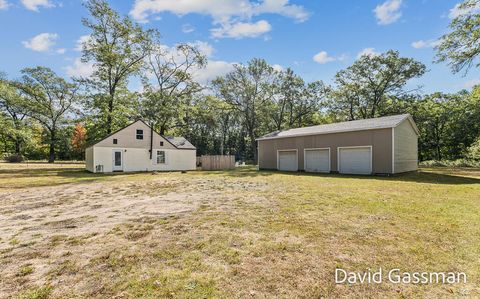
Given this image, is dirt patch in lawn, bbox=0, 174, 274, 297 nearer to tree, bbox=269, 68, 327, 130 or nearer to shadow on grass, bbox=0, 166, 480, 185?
shadow on grass, bbox=0, 166, 480, 185

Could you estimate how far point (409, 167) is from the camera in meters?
17.5

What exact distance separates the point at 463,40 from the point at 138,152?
25.3 meters

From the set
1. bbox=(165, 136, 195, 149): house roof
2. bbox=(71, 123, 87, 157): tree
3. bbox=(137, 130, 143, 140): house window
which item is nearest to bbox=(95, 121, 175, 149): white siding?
bbox=(137, 130, 143, 140): house window

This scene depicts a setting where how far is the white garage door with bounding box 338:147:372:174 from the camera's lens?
15.9 metres

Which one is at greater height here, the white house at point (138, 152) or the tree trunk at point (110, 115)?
the tree trunk at point (110, 115)

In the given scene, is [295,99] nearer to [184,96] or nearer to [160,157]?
[184,96]

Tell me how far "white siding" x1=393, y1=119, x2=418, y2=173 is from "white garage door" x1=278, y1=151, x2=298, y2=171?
7211 mm

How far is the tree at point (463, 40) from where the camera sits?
14.4 metres

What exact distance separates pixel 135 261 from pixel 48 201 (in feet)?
21.2

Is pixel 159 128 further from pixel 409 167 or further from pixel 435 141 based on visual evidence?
pixel 435 141

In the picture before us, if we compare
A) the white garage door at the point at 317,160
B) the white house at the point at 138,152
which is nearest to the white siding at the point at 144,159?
the white house at the point at 138,152

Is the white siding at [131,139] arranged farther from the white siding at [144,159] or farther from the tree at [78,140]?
the tree at [78,140]

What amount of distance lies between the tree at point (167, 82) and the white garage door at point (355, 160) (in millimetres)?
18811

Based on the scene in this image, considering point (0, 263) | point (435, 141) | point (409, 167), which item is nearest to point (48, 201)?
point (0, 263)
